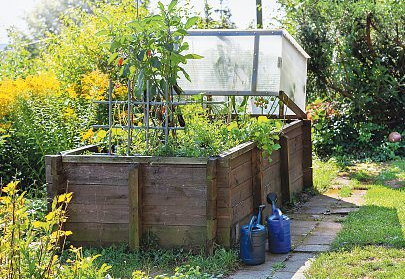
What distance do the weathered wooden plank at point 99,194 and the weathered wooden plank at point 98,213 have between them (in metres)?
0.03

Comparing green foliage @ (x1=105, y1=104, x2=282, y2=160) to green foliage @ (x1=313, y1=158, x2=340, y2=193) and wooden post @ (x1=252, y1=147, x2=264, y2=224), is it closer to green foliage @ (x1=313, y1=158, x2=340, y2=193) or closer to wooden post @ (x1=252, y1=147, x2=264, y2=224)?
wooden post @ (x1=252, y1=147, x2=264, y2=224)

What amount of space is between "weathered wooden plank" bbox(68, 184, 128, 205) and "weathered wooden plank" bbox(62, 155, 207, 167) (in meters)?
0.21

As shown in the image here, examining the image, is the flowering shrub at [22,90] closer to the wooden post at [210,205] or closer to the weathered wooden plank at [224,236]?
the wooden post at [210,205]

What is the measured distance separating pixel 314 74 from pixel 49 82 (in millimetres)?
5130

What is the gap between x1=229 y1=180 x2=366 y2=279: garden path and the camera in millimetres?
5516

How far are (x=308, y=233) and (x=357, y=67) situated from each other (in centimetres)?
554

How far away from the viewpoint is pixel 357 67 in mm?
11648

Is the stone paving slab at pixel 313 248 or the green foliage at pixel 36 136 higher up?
the green foliage at pixel 36 136

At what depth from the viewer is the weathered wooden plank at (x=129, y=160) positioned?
19.2ft

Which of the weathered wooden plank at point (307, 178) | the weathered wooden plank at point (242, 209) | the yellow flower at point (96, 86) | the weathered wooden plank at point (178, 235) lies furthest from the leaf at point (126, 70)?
the weathered wooden plank at point (307, 178)

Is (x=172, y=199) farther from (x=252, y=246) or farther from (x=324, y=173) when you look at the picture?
(x=324, y=173)

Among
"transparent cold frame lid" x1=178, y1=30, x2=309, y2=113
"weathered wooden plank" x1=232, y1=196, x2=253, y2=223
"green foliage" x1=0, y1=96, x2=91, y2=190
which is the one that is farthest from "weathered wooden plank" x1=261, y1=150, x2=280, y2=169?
"green foliage" x1=0, y1=96, x2=91, y2=190

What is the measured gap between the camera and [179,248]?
5926 mm

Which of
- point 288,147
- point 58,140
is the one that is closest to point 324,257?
point 288,147
